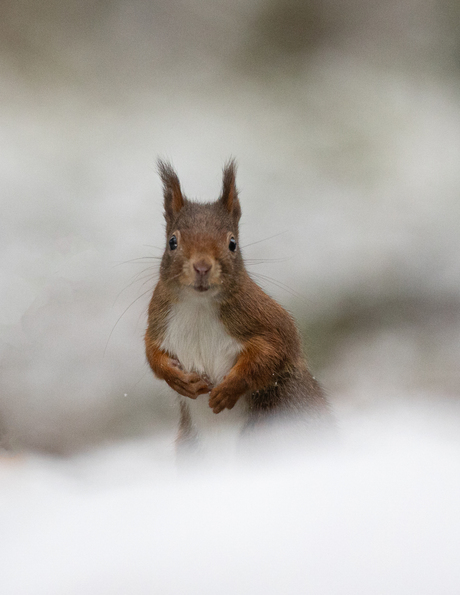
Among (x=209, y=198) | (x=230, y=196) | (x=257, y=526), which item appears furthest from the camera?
(x=209, y=198)

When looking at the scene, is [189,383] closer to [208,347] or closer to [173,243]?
[208,347]

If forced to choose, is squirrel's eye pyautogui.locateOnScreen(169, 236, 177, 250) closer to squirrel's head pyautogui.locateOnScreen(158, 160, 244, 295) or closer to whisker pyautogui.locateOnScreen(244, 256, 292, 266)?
squirrel's head pyautogui.locateOnScreen(158, 160, 244, 295)

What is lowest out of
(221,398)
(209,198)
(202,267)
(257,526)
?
(257,526)

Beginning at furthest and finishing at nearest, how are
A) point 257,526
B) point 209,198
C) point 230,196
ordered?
point 209,198 < point 230,196 < point 257,526

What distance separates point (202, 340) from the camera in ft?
2.60

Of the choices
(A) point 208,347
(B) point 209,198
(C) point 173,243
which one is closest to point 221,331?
(A) point 208,347

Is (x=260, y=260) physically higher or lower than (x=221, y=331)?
higher

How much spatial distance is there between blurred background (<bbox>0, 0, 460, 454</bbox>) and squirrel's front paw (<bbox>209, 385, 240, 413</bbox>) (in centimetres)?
26

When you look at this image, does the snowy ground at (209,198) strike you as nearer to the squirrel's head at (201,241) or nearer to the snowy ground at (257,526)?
the snowy ground at (257,526)

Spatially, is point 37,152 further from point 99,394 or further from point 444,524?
point 444,524

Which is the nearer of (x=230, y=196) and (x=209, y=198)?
(x=230, y=196)

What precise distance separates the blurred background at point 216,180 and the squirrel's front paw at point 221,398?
264 millimetres

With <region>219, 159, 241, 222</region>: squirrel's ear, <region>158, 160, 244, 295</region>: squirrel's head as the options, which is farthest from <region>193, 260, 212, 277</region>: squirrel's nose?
<region>219, 159, 241, 222</region>: squirrel's ear

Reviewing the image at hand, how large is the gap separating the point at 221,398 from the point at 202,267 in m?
0.16
